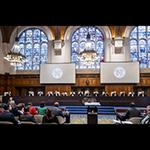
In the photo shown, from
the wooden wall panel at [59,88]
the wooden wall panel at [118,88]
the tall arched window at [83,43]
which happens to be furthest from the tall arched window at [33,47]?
the wooden wall panel at [118,88]

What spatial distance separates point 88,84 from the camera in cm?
1897

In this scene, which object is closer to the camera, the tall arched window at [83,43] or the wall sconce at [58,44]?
the wall sconce at [58,44]

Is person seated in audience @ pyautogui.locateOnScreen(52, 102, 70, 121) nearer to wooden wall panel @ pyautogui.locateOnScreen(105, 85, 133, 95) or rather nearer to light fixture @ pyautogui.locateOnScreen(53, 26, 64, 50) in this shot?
wooden wall panel @ pyautogui.locateOnScreen(105, 85, 133, 95)

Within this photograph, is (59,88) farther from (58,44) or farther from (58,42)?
(58,42)

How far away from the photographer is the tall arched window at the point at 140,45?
19.1m

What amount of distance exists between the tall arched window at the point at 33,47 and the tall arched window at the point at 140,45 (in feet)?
22.9

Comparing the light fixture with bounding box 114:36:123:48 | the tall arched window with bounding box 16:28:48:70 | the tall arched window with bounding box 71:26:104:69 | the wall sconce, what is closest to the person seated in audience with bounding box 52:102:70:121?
the tall arched window with bounding box 71:26:104:69

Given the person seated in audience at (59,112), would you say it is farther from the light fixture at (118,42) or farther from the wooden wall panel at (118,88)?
the light fixture at (118,42)
